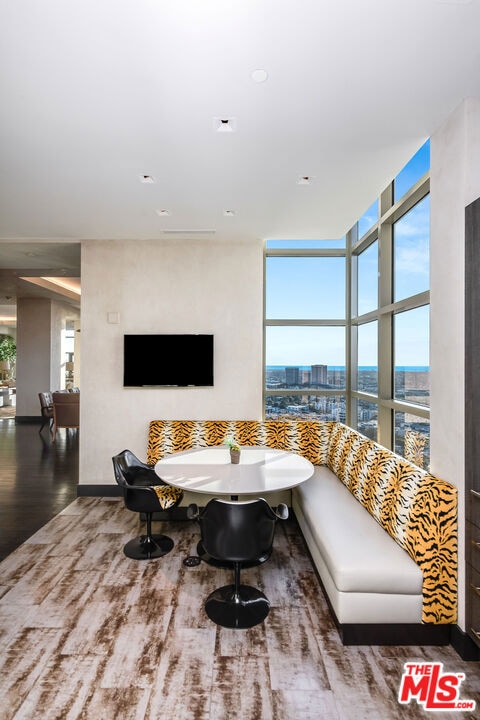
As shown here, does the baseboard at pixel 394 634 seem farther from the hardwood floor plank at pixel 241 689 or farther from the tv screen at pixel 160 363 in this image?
the tv screen at pixel 160 363

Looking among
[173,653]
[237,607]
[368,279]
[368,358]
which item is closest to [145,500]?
[237,607]

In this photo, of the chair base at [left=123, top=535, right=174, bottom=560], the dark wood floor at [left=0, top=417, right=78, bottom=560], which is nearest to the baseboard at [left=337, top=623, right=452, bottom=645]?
the chair base at [left=123, top=535, right=174, bottom=560]

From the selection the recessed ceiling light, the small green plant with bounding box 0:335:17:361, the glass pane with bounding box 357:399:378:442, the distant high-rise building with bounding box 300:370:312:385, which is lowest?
the glass pane with bounding box 357:399:378:442

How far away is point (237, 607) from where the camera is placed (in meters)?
2.55

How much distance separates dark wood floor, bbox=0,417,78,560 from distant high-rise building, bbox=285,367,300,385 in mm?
2957

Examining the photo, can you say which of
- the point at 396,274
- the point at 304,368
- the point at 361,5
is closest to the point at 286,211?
the point at 396,274

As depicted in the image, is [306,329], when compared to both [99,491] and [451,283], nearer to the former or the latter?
[451,283]

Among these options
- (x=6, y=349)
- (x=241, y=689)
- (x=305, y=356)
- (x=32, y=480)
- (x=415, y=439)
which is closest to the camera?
(x=241, y=689)

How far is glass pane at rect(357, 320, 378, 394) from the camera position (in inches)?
167

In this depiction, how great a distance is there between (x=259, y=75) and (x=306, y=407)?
369cm

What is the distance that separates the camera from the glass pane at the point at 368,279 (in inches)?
167

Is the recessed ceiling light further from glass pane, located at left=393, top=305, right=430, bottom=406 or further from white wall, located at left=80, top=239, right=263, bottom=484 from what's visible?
white wall, located at left=80, top=239, right=263, bottom=484

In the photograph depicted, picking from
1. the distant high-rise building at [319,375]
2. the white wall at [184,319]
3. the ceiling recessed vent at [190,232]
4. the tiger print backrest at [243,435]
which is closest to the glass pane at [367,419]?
the tiger print backrest at [243,435]

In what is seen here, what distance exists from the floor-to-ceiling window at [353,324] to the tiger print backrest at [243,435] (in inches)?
20.0
